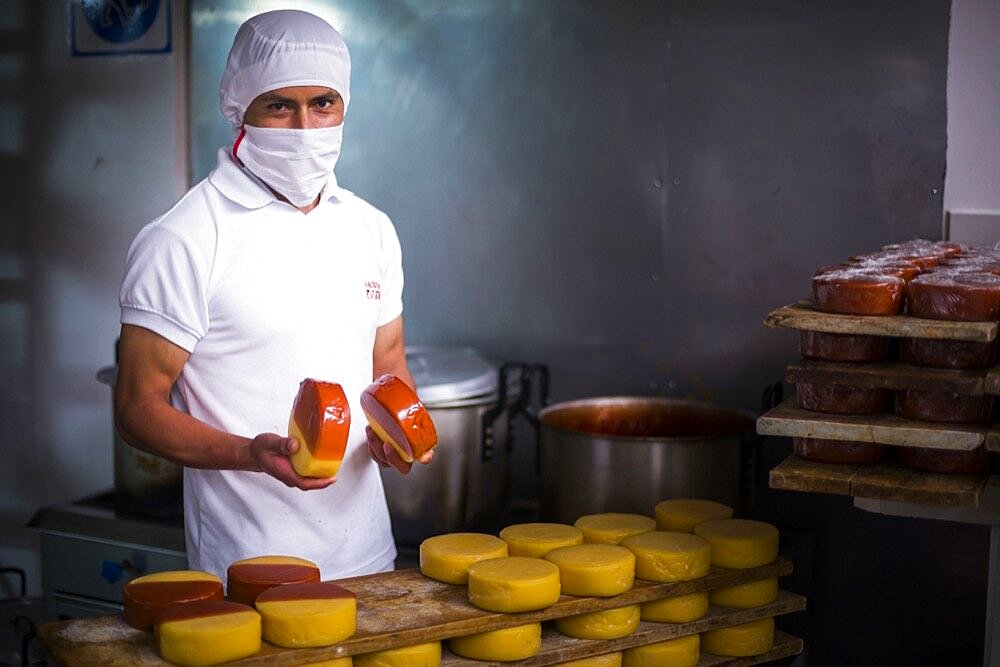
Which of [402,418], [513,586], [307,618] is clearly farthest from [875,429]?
[307,618]

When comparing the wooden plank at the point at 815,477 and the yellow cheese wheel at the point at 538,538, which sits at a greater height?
the wooden plank at the point at 815,477

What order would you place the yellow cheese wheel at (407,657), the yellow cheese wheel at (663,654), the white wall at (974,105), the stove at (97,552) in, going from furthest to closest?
the stove at (97,552) < the white wall at (974,105) < the yellow cheese wheel at (663,654) < the yellow cheese wheel at (407,657)

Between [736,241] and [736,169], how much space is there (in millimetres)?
172

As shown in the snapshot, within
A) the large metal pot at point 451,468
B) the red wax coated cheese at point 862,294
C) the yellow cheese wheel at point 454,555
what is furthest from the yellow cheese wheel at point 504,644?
the large metal pot at point 451,468

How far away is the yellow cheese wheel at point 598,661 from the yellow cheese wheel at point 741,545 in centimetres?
23

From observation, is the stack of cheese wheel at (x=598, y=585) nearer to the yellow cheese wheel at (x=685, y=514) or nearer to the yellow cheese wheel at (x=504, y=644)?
the yellow cheese wheel at (x=504, y=644)

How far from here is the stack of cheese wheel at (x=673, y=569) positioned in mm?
1805

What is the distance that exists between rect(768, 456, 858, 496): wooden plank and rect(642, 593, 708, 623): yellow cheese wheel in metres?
0.22

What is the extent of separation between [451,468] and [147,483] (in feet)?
2.48

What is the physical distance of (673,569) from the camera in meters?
1.80

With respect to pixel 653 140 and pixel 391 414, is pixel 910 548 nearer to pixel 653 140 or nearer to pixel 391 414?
pixel 653 140

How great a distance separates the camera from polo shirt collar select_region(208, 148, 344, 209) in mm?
2084

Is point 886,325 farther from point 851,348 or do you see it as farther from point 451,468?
point 451,468

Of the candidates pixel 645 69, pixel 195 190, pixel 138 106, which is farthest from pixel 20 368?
pixel 645 69
